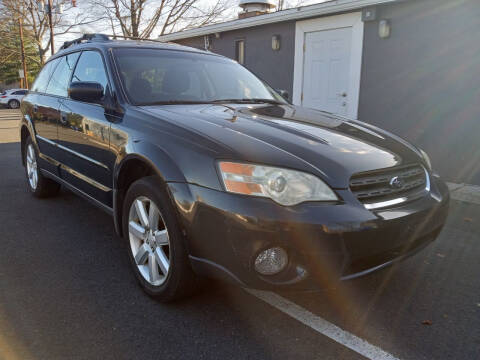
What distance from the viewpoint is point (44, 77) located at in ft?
15.7

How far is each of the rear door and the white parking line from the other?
1.39 metres

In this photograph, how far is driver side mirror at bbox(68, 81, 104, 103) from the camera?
300cm

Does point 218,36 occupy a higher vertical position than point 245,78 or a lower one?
higher

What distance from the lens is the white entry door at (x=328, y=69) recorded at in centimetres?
809

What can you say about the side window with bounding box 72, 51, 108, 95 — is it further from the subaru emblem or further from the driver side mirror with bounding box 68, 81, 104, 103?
the subaru emblem

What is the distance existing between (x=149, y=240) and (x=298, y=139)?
1.12 metres

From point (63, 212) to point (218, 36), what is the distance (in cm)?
800

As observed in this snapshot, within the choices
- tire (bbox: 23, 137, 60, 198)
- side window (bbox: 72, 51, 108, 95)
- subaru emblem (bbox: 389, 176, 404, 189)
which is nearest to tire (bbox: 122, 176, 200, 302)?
side window (bbox: 72, 51, 108, 95)

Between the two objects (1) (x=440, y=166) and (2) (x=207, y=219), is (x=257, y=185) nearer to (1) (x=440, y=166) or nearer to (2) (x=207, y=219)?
(2) (x=207, y=219)

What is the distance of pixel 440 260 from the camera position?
132 inches

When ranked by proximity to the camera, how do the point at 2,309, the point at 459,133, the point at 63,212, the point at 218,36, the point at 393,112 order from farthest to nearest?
the point at 218,36
the point at 393,112
the point at 459,133
the point at 63,212
the point at 2,309

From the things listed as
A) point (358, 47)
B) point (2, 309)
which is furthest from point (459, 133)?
point (2, 309)

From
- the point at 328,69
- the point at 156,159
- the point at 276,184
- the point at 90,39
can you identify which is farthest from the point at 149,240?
the point at 328,69

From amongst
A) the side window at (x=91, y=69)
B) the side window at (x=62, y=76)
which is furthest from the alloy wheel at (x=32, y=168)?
the side window at (x=91, y=69)
